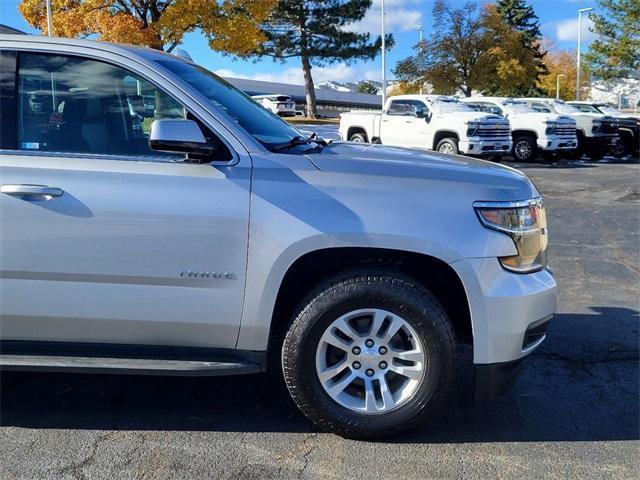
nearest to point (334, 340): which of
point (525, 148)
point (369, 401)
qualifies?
point (369, 401)

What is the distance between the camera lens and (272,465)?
10.4ft

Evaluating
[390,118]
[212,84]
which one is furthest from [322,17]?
[212,84]

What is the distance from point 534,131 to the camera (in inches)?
804

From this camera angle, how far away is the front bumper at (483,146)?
1772 cm

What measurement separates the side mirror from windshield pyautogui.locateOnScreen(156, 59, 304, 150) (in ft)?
0.93

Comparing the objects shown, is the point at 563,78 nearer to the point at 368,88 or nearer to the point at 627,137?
the point at 627,137

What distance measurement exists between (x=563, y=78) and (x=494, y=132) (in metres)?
50.3

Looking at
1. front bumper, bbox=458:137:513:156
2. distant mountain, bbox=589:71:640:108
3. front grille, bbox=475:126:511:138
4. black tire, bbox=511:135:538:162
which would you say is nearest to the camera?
front bumper, bbox=458:137:513:156

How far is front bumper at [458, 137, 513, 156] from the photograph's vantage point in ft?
58.1

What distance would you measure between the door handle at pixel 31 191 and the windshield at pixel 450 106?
1623 centimetres

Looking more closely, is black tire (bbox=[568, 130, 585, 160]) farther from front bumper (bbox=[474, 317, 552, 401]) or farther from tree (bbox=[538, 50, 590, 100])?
tree (bbox=[538, 50, 590, 100])

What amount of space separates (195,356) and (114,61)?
1.58 metres

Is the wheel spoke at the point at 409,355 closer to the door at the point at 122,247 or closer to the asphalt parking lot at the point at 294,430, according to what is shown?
the asphalt parking lot at the point at 294,430

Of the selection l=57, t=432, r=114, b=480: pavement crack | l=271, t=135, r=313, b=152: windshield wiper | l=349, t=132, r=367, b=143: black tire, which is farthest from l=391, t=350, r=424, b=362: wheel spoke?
l=349, t=132, r=367, b=143: black tire
